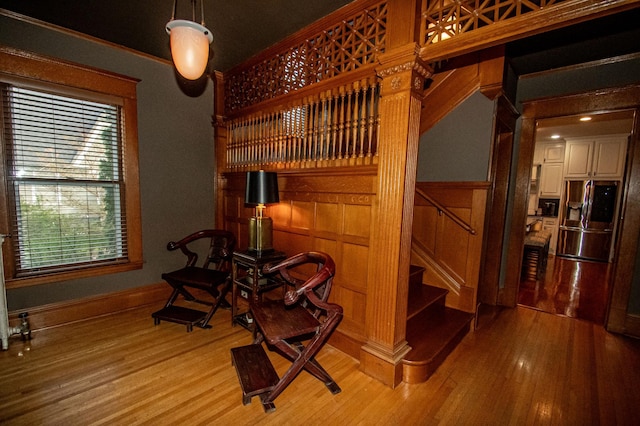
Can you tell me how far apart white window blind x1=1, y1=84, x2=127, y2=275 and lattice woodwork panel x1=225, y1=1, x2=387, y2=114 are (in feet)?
4.79

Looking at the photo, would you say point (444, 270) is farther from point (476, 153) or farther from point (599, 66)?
point (599, 66)

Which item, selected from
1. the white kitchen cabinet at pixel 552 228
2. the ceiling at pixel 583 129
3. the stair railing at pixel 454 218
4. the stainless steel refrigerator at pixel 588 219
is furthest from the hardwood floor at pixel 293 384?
the white kitchen cabinet at pixel 552 228

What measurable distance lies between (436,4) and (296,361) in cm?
258

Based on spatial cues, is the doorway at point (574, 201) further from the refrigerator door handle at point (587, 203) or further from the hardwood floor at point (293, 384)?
the hardwood floor at point (293, 384)

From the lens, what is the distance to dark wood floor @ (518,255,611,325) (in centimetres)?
350

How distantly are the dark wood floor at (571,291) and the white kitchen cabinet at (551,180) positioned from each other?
6.17 ft

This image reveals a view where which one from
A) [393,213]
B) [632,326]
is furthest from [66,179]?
[632,326]

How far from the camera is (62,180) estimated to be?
2.73 metres

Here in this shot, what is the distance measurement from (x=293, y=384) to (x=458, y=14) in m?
2.70

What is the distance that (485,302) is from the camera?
3.67 meters

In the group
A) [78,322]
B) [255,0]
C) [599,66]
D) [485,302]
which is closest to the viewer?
[255,0]

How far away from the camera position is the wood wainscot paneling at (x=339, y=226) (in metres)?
2.28

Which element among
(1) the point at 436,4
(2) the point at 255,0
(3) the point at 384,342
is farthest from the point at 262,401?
(2) the point at 255,0

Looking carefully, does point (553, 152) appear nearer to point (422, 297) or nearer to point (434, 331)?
point (422, 297)
